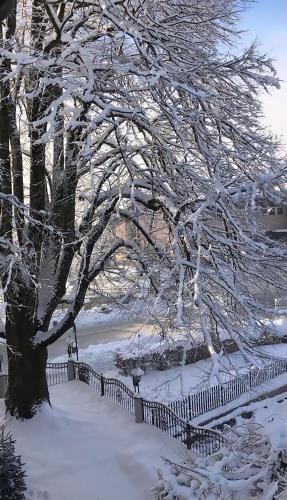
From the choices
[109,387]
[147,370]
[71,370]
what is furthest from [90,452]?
[147,370]

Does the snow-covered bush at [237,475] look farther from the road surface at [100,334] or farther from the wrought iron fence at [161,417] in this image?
the road surface at [100,334]

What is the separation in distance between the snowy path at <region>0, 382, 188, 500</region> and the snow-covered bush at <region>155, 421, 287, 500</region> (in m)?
3.03

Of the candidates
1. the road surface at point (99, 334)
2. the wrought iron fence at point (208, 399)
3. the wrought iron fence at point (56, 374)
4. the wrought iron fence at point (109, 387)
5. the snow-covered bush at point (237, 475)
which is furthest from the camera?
the road surface at point (99, 334)

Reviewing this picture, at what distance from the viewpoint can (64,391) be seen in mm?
14602

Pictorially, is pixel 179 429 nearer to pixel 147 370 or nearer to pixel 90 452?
pixel 90 452

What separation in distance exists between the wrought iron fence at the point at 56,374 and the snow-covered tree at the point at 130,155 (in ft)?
16.5

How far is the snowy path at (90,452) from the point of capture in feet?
29.6

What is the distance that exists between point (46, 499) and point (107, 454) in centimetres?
188

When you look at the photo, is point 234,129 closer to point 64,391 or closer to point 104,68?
point 104,68

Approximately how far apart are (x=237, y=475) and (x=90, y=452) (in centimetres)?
562

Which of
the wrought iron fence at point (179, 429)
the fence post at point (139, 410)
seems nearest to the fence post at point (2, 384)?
the fence post at point (139, 410)

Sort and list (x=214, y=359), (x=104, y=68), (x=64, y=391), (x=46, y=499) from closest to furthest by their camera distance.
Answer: (x=214, y=359) → (x=104, y=68) → (x=46, y=499) → (x=64, y=391)

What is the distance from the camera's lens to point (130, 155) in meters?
9.50

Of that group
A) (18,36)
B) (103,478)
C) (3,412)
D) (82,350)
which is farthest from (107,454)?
(82,350)
